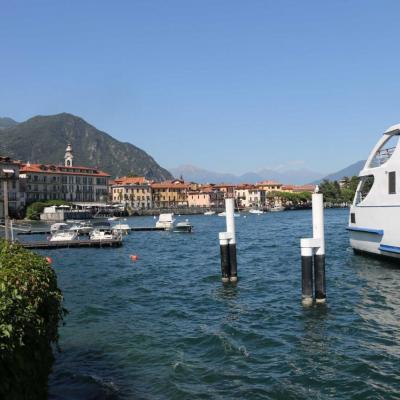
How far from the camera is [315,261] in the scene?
20.7 metres

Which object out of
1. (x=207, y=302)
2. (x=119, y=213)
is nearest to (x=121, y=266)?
(x=207, y=302)

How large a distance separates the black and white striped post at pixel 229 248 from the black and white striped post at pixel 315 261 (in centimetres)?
620

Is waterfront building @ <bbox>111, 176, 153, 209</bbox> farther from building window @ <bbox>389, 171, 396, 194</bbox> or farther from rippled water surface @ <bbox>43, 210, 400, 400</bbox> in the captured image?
building window @ <bbox>389, 171, 396, 194</bbox>

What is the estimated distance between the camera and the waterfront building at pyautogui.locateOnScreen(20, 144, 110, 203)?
493 feet

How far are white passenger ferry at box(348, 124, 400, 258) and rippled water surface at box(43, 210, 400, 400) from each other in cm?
168

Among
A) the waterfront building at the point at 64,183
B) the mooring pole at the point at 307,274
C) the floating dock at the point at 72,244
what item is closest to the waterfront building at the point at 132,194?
the waterfront building at the point at 64,183

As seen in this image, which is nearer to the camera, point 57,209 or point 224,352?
point 224,352

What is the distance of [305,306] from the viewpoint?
806 inches

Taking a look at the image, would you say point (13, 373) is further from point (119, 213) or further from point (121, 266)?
point (119, 213)

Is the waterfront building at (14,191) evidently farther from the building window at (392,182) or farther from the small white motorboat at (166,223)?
the building window at (392,182)

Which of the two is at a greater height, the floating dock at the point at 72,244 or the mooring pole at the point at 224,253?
the mooring pole at the point at 224,253

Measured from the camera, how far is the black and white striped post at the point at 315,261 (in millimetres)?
20297

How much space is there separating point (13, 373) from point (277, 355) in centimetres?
1042

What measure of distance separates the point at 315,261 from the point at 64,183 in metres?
148
